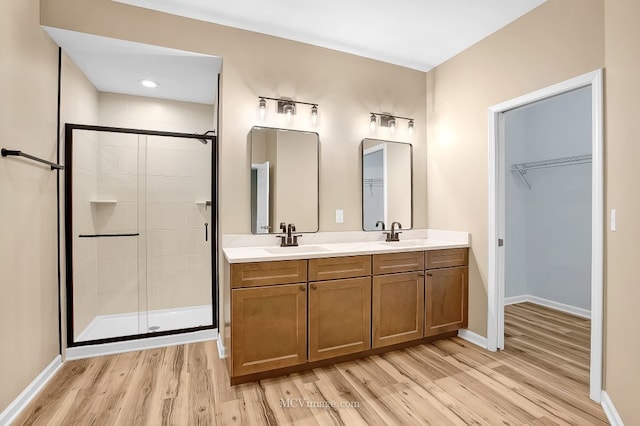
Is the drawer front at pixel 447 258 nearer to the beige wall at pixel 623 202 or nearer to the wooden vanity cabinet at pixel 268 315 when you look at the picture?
the beige wall at pixel 623 202

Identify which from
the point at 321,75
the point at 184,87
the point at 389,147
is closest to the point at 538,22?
the point at 389,147

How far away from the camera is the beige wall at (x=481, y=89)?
219 cm

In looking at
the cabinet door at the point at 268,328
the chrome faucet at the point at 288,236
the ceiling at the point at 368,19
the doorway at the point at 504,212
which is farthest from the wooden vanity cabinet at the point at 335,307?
the ceiling at the point at 368,19

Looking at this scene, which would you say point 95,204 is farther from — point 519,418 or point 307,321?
point 519,418

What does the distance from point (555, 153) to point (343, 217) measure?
2.82m

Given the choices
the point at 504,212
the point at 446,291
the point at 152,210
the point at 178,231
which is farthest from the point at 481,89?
the point at 152,210

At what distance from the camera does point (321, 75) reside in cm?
296

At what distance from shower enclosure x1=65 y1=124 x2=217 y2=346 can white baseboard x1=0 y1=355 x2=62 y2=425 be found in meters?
0.39

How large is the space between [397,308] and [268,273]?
1.16 metres

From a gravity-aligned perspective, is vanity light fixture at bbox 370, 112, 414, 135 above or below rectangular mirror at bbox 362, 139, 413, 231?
above

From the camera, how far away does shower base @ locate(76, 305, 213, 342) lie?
2.94m

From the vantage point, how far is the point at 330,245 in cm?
287

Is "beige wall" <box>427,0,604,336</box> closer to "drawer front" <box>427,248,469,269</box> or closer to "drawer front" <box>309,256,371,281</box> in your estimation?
"drawer front" <box>427,248,469,269</box>

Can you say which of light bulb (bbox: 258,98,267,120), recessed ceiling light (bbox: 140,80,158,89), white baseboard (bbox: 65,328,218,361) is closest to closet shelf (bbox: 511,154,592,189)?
light bulb (bbox: 258,98,267,120)
